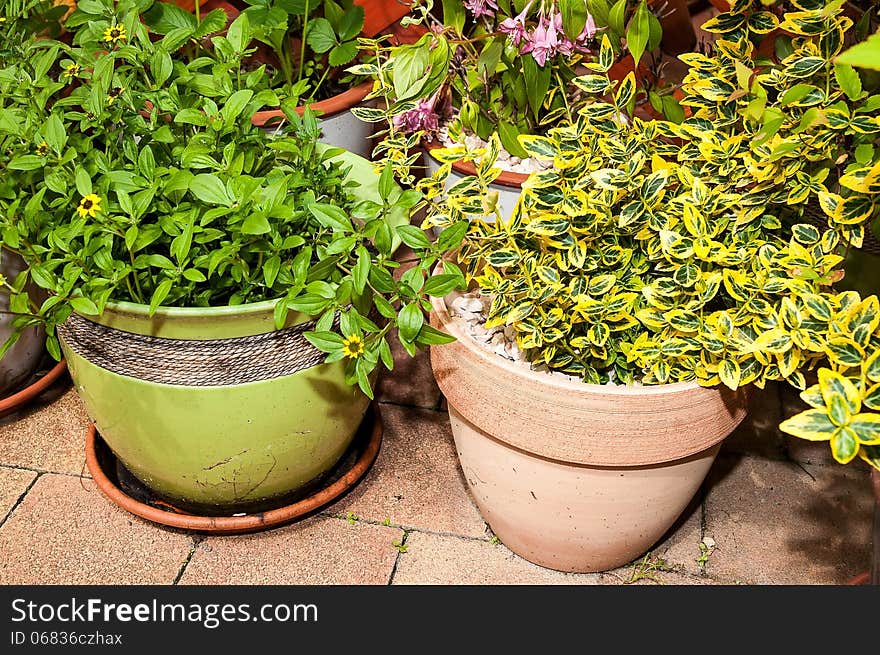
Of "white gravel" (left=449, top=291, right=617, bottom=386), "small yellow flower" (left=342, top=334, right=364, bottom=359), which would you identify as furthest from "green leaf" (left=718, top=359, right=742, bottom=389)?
"small yellow flower" (left=342, top=334, right=364, bottom=359)

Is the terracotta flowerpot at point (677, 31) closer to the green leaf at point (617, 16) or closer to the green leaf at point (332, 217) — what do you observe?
the green leaf at point (617, 16)

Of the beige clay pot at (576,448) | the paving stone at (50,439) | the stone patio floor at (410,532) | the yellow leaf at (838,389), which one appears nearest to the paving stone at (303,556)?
the stone patio floor at (410,532)

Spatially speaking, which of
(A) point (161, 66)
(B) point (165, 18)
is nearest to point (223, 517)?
(A) point (161, 66)

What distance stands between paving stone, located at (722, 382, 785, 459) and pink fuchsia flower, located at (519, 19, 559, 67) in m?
0.71

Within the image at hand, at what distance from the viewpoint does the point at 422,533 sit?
1497 millimetres

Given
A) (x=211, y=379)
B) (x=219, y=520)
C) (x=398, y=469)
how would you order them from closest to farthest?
(x=211, y=379) < (x=219, y=520) < (x=398, y=469)

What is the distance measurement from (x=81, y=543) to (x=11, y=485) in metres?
0.20

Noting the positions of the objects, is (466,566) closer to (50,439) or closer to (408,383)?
(408,383)

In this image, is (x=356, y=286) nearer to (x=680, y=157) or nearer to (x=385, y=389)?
(x=680, y=157)

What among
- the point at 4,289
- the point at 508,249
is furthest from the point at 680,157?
the point at 4,289

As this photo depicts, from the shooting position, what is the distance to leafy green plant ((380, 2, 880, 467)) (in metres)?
1.05

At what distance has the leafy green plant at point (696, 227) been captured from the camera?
1048 millimetres

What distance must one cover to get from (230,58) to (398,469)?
0.72m

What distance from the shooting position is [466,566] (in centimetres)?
144
